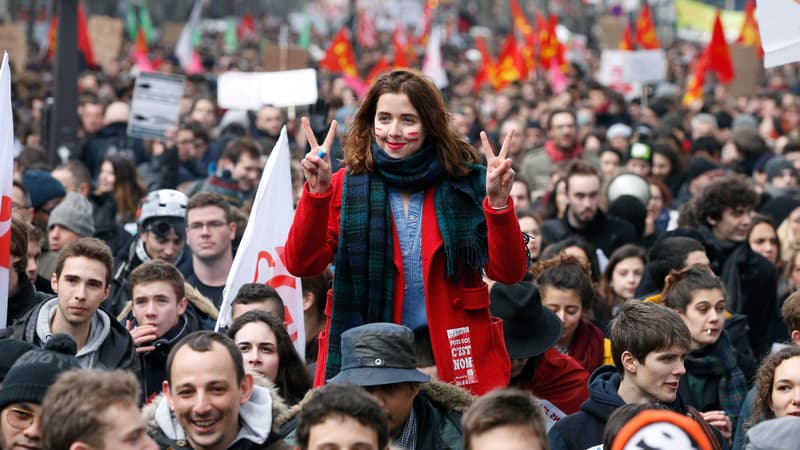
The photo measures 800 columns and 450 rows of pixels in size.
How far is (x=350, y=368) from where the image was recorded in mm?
5223

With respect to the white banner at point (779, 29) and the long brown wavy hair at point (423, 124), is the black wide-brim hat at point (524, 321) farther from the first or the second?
the white banner at point (779, 29)

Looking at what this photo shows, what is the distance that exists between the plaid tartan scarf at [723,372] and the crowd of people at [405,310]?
14 millimetres

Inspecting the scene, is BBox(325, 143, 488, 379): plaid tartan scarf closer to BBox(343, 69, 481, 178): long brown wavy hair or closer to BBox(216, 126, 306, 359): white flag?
BBox(343, 69, 481, 178): long brown wavy hair

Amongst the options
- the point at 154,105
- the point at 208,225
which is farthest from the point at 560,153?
the point at 208,225

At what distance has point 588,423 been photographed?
225 inches

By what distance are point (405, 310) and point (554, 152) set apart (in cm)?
845

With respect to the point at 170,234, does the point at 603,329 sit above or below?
below

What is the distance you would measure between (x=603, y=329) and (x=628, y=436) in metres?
4.55

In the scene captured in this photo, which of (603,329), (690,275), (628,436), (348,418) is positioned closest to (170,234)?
(603,329)

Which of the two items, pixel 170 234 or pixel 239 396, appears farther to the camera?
pixel 170 234

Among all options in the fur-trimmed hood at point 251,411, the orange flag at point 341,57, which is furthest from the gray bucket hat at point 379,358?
the orange flag at point 341,57

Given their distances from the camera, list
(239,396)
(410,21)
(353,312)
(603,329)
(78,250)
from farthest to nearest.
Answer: (410,21), (603,329), (78,250), (353,312), (239,396)

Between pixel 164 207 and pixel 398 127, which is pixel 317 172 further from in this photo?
pixel 164 207

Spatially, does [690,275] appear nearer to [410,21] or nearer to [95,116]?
[95,116]
